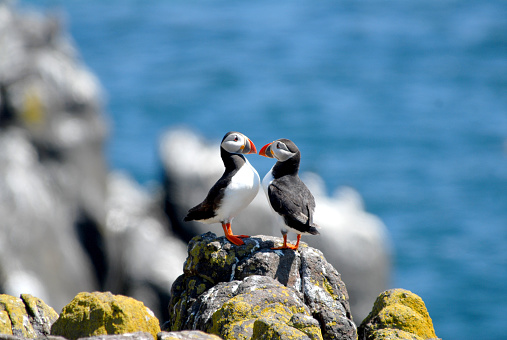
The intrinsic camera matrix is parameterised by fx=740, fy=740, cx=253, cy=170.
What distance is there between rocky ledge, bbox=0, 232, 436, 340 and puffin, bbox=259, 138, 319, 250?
0.33 m

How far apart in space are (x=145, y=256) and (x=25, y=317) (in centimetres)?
1428

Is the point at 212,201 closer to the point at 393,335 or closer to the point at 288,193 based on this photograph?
the point at 288,193

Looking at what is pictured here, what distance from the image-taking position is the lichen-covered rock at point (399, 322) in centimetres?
845

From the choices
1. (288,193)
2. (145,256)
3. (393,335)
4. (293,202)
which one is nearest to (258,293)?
(393,335)

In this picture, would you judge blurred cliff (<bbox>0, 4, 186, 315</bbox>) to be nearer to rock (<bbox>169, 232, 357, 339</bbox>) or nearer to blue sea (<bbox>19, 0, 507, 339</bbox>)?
rock (<bbox>169, 232, 357, 339</bbox>)

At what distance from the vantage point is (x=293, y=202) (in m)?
9.45

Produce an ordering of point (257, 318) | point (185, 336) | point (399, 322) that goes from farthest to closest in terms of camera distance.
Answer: point (399, 322)
point (257, 318)
point (185, 336)

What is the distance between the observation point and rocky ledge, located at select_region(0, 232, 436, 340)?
7602 millimetres

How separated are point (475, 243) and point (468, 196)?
4420mm

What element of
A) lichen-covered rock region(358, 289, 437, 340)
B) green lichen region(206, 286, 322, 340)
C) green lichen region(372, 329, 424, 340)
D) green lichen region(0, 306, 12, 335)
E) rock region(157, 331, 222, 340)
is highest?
lichen-covered rock region(358, 289, 437, 340)

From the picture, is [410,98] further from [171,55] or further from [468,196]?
[171,55]

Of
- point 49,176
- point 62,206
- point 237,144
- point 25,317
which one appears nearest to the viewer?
point 25,317

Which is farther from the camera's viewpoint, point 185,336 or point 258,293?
point 258,293

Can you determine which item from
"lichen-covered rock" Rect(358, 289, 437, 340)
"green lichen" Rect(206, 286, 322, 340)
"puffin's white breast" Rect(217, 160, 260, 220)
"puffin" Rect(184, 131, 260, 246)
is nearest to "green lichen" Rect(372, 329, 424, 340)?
"lichen-covered rock" Rect(358, 289, 437, 340)
